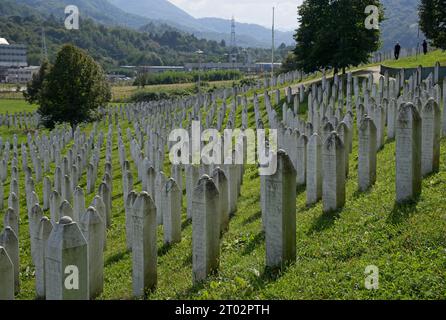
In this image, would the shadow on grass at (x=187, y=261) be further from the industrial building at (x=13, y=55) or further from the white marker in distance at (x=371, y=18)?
the industrial building at (x=13, y=55)

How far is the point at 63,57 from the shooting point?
36.7 meters

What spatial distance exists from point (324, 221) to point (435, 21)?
26957 millimetres

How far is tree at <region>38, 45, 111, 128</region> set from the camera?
35750mm

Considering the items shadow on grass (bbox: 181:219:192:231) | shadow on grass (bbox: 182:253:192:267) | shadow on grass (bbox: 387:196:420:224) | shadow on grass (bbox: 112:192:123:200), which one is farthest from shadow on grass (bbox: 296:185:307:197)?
shadow on grass (bbox: 112:192:123:200)

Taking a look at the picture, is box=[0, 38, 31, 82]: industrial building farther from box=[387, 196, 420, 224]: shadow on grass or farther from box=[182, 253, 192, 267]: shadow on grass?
box=[387, 196, 420, 224]: shadow on grass

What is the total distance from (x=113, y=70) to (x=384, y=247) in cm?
14793

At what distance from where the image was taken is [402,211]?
27.6 feet

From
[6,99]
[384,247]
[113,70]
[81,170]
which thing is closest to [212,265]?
[384,247]

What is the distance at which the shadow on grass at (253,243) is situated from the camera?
8.77 metres

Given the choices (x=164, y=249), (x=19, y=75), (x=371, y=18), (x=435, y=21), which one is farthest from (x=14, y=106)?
(x=19, y=75)

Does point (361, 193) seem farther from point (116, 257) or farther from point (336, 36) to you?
point (336, 36)

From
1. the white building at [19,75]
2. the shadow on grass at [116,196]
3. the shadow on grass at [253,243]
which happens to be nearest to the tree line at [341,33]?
the shadow on grass at [116,196]

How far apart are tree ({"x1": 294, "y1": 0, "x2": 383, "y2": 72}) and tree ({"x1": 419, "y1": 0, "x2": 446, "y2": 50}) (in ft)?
10.6
